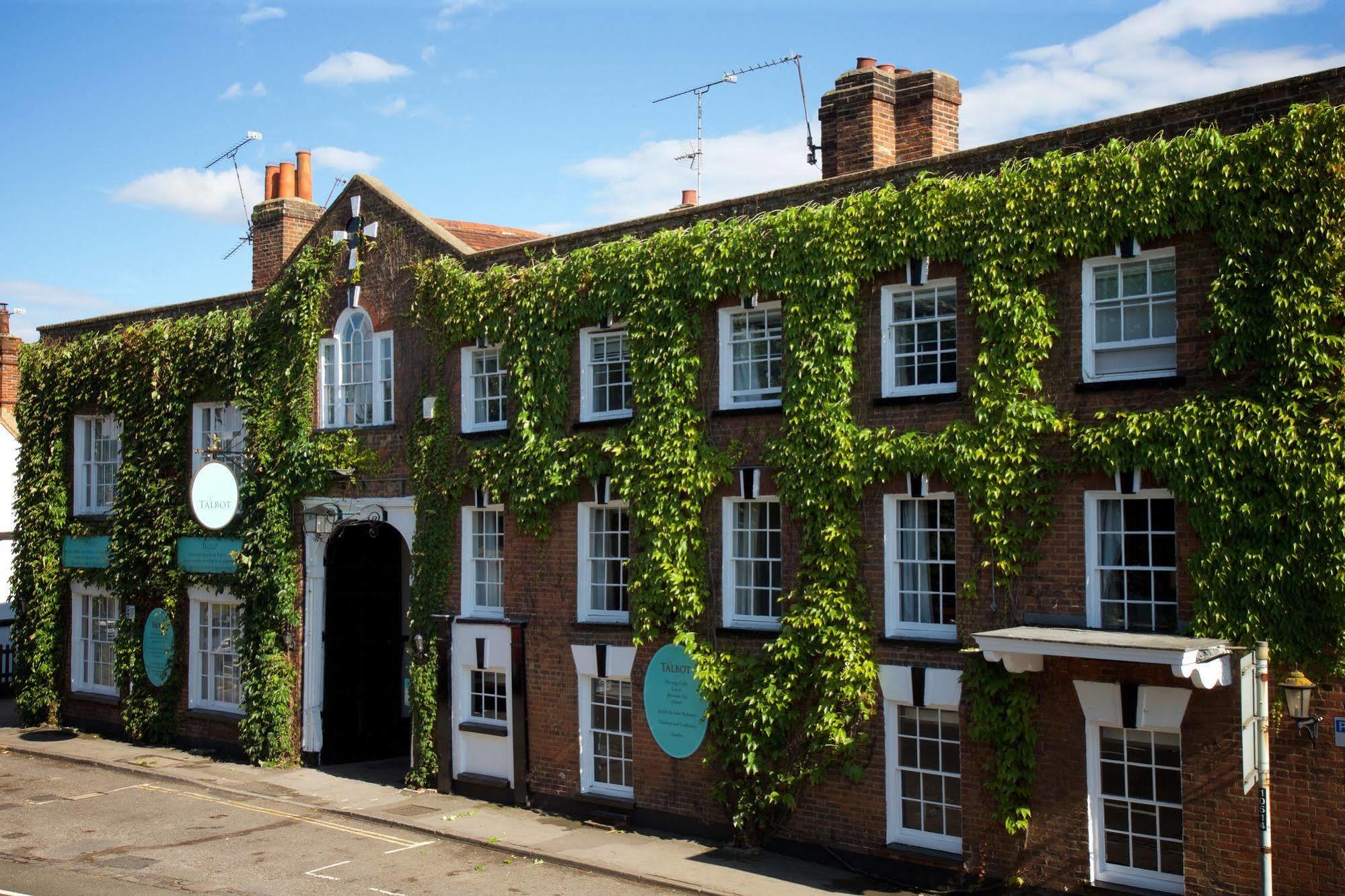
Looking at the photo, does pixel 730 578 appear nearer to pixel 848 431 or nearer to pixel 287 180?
pixel 848 431

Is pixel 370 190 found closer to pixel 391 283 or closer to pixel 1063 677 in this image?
pixel 391 283

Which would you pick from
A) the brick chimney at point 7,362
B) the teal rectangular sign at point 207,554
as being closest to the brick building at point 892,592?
the teal rectangular sign at point 207,554

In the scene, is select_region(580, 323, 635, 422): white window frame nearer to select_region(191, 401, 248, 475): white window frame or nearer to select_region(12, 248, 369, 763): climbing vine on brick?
select_region(12, 248, 369, 763): climbing vine on brick

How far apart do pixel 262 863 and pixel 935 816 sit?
28.6 feet

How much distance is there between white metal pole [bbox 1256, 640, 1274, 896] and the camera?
464 inches

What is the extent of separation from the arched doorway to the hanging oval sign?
195 centimetres

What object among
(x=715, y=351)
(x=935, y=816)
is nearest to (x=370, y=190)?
(x=715, y=351)

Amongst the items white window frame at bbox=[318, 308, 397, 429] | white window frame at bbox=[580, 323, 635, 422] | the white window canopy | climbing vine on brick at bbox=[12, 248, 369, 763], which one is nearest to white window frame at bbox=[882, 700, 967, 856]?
the white window canopy

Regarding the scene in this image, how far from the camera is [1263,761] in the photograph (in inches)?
466

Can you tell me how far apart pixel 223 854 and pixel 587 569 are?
6.28 meters

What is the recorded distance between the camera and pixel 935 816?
50.0 ft

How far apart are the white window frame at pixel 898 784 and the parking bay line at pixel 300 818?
262 inches

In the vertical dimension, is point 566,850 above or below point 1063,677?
below

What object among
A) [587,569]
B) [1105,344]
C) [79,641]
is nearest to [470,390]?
[587,569]
